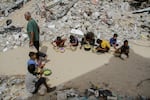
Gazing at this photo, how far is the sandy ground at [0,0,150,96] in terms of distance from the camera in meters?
8.07

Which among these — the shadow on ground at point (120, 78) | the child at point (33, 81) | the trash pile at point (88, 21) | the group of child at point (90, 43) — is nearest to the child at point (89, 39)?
the group of child at point (90, 43)

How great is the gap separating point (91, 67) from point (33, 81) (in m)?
2.25

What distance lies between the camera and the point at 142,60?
30.2 feet

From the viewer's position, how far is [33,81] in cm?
730

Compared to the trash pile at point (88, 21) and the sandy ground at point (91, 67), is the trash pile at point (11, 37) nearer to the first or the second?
the trash pile at point (88, 21)

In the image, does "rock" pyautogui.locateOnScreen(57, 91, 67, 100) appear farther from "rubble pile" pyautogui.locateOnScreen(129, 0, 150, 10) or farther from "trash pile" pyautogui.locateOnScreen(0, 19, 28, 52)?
"rubble pile" pyautogui.locateOnScreen(129, 0, 150, 10)

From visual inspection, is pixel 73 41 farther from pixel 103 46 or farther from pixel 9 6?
pixel 9 6

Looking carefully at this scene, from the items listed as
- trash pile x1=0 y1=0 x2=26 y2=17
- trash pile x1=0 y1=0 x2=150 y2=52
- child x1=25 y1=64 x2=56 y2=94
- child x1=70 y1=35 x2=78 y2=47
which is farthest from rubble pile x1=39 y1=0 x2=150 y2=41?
child x1=25 y1=64 x2=56 y2=94

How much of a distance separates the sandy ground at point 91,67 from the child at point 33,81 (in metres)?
0.75

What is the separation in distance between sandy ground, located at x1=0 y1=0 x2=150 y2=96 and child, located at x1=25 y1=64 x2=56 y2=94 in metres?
0.75

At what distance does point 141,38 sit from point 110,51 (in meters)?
1.61

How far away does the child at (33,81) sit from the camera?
7.17 metres

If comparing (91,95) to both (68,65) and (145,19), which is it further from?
(145,19)

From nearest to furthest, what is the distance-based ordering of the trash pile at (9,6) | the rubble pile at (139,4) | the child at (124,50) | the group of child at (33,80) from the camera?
the group of child at (33,80) → the child at (124,50) → the rubble pile at (139,4) → the trash pile at (9,6)
